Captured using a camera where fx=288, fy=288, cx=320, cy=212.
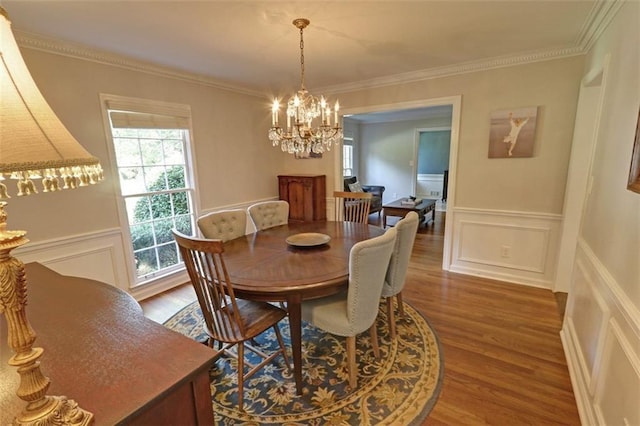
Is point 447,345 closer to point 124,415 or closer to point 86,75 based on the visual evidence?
point 124,415

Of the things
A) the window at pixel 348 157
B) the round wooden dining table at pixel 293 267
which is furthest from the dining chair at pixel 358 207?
the window at pixel 348 157

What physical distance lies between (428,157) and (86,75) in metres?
7.91

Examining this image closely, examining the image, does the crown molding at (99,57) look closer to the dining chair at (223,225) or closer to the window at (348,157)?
the dining chair at (223,225)

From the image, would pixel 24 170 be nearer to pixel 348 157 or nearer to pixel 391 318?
pixel 391 318

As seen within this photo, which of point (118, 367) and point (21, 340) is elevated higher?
point (21, 340)

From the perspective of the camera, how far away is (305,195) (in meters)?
4.38

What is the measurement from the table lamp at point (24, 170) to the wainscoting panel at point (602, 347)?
72.7 inches

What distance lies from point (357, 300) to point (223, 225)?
1.42 m

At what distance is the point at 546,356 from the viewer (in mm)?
2111

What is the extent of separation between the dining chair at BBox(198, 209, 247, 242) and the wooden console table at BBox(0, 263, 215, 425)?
4.13ft

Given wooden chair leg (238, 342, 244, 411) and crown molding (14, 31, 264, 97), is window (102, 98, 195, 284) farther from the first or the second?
wooden chair leg (238, 342, 244, 411)

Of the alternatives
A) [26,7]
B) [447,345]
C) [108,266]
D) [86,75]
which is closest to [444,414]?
[447,345]

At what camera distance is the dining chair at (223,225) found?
7.95 feet

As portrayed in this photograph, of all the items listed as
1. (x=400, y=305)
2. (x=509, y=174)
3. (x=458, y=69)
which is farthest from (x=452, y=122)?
(x=400, y=305)
